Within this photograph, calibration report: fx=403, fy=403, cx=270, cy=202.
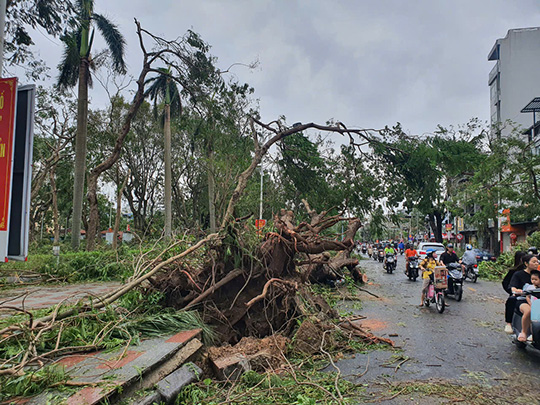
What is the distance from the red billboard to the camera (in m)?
3.86

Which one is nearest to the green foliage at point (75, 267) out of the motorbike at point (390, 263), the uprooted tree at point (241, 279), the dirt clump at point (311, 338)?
the uprooted tree at point (241, 279)

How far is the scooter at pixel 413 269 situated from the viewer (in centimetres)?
1693

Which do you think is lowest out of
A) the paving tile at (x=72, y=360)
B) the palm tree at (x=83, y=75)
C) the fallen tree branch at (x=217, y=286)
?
the paving tile at (x=72, y=360)

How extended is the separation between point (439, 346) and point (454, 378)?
62.3 inches

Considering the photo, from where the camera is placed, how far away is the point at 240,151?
14.6 m

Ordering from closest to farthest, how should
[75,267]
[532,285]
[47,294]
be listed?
[532,285], [47,294], [75,267]

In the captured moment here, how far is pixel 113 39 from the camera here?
15688 millimetres

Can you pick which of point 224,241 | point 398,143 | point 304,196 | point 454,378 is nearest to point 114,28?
point 304,196

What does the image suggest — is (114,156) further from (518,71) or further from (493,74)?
(493,74)

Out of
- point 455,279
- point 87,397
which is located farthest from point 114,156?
point 87,397

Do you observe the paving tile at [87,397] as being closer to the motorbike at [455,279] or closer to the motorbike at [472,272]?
the motorbike at [455,279]

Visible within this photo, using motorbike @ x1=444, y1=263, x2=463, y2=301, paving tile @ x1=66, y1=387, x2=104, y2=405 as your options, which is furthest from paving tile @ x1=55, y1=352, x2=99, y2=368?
motorbike @ x1=444, y1=263, x2=463, y2=301

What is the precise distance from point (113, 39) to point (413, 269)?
15.2 meters

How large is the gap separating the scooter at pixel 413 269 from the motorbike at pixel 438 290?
7.39m
